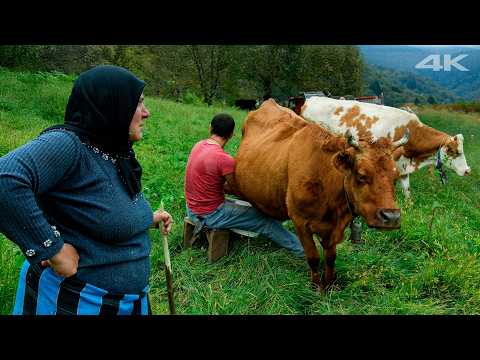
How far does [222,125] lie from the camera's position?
15.5ft

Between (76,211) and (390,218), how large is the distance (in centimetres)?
232

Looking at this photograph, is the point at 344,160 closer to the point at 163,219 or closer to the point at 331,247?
the point at 331,247

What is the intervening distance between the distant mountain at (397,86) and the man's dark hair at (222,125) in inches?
1015

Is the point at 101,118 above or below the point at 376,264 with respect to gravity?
above

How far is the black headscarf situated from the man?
8.98ft

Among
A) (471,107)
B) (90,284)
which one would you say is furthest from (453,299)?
(471,107)

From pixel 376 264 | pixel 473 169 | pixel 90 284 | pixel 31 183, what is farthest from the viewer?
pixel 473 169

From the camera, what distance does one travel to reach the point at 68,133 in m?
1.77

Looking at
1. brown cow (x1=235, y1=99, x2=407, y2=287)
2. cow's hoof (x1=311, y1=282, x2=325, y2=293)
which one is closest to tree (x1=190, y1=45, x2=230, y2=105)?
brown cow (x1=235, y1=99, x2=407, y2=287)

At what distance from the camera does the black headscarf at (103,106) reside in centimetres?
184

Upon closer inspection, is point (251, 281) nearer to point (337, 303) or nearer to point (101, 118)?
point (337, 303)

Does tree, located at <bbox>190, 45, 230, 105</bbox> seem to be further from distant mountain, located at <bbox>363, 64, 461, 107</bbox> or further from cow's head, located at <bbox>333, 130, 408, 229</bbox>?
cow's head, located at <bbox>333, 130, 408, 229</bbox>

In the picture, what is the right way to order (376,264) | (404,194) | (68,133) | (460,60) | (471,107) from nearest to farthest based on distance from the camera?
(68,133) → (376,264) → (460,60) → (404,194) → (471,107)

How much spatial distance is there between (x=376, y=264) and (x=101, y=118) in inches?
138
